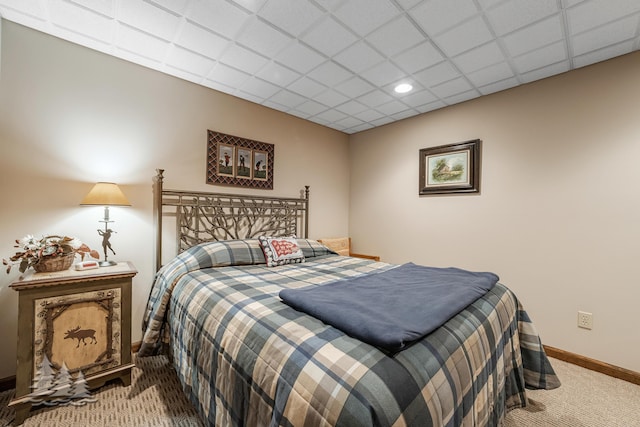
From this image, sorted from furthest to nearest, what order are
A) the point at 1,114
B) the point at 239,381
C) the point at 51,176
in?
the point at 51,176
the point at 1,114
the point at 239,381

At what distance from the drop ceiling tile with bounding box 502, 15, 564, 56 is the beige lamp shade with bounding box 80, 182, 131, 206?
3.08 metres

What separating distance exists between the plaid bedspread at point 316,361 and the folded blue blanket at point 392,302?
0.14 ft

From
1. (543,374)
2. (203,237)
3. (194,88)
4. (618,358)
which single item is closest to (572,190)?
(618,358)

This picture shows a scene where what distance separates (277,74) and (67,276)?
221cm

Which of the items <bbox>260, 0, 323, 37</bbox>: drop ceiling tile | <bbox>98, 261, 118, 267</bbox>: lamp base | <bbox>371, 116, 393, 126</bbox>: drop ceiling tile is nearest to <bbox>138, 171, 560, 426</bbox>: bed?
<bbox>98, 261, 118, 267</bbox>: lamp base

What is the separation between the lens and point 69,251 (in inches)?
73.7

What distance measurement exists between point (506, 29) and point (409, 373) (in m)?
2.28

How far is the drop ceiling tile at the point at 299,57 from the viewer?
2.08 meters

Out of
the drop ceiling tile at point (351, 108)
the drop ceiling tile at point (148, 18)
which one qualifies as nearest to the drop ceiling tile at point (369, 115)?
the drop ceiling tile at point (351, 108)

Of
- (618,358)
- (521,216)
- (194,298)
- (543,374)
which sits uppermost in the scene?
(521,216)

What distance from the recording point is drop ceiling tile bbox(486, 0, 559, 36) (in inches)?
63.9

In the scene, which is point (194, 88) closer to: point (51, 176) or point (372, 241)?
point (51, 176)

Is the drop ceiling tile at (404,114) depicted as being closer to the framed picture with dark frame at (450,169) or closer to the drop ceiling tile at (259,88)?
the framed picture with dark frame at (450,169)

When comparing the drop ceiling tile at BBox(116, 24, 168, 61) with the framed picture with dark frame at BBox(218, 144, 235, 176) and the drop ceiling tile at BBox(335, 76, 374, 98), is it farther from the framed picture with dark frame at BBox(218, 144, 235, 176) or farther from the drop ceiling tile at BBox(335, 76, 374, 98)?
the drop ceiling tile at BBox(335, 76, 374, 98)
